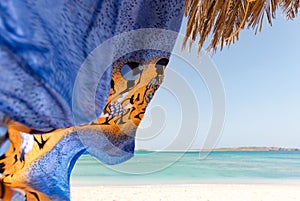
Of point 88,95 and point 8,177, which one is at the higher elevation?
point 88,95

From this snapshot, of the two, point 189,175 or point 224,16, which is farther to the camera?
point 189,175

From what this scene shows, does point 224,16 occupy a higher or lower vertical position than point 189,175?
higher

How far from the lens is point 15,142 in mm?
413

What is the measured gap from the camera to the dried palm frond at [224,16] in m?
1.00

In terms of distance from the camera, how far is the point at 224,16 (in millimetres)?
1016

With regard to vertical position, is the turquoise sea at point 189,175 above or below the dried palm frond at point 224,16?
below

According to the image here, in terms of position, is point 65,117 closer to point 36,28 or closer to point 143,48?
point 36,28

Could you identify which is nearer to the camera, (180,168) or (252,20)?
(252,20)

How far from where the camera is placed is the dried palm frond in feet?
3.28

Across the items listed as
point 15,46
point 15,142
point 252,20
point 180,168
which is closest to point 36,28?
point 15,46

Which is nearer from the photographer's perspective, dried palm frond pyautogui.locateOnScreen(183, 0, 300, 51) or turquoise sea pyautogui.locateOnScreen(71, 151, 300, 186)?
dried palm frond pyautogui.locateOnScreen(183, 0, 300, 51)

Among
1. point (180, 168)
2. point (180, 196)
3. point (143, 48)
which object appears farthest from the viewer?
point (180, 168)

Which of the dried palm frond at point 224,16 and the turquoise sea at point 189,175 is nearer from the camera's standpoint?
the dried palm frond at point 224,16

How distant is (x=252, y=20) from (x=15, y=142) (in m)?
0.91
